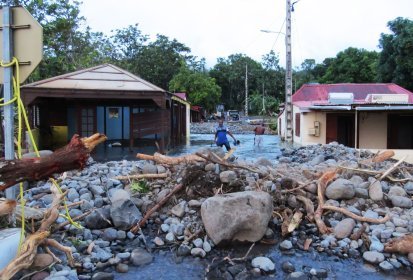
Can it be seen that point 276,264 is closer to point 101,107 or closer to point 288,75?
point 101,107

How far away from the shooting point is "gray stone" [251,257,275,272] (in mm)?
5891

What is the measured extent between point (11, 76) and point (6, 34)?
44 centimetres

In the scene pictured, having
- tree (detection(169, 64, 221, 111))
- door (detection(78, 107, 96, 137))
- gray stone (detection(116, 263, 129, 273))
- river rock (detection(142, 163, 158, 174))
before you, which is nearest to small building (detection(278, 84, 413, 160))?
door (detection(78, 107, 96, 137))

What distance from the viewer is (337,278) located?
225 inches

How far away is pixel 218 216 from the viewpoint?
21.7 feet

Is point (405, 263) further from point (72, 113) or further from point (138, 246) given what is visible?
point (72, 113)

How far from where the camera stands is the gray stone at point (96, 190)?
27.0 ft

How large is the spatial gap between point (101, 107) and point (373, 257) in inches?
635

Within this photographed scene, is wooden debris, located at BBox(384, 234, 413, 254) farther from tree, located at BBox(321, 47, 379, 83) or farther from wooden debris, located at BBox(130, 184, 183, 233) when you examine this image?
tree, located at BBox(321, 47, 379, 83)

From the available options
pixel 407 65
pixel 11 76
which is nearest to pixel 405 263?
pixel 11 76

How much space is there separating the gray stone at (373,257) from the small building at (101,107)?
33.0 ft

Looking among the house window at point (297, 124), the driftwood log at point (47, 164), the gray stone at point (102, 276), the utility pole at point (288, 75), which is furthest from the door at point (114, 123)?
the driftwood log at point (47, 164)

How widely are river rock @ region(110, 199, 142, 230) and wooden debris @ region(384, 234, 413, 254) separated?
4088 millimetres

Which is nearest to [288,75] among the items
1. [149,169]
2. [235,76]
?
[149,169]
